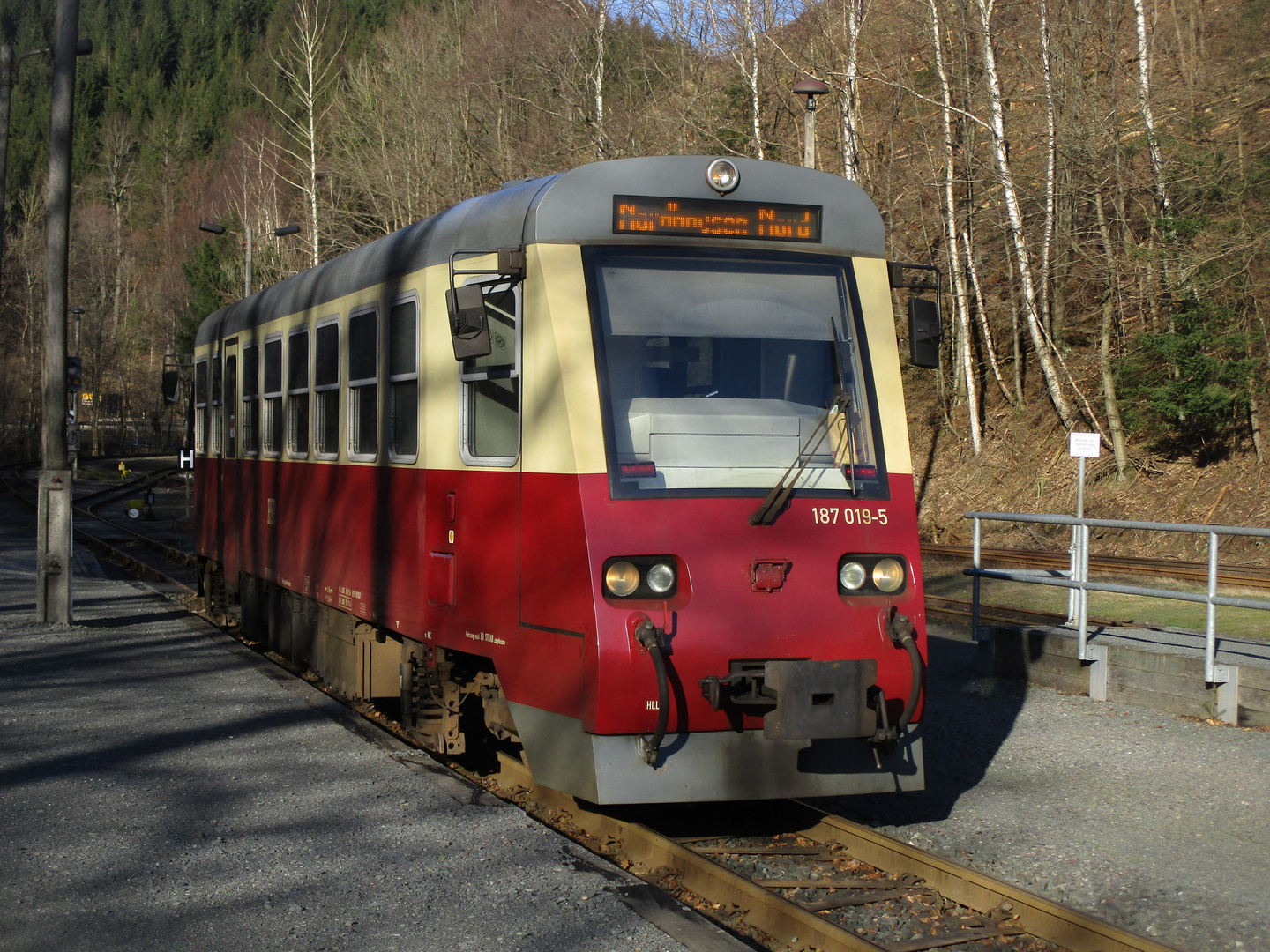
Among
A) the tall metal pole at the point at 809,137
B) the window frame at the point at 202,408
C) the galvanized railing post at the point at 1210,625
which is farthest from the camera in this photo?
the tall metal pole at the point at 809,137

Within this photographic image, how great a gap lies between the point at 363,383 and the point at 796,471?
128 inches

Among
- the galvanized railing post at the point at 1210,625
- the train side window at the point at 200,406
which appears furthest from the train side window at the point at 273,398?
the galvanized railing post at the point at 1210,625

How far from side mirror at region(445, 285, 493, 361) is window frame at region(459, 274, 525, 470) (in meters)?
0.25

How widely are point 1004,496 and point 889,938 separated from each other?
20.9m

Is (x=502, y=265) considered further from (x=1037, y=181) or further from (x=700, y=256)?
(x=1037, y=181)

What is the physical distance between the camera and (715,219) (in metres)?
6.40

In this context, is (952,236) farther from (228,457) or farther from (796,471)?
(796,471)

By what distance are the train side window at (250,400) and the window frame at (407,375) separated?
3.91 metres

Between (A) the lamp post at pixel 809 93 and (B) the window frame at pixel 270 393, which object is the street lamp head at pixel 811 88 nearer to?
(A) the lamp post at pixel 809 93

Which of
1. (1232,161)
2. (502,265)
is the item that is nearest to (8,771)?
(502,265)

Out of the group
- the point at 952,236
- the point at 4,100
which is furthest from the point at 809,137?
the point at 4,100

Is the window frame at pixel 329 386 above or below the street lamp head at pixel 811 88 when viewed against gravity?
below

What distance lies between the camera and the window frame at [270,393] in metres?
10.4

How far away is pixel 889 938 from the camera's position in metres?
5.16
